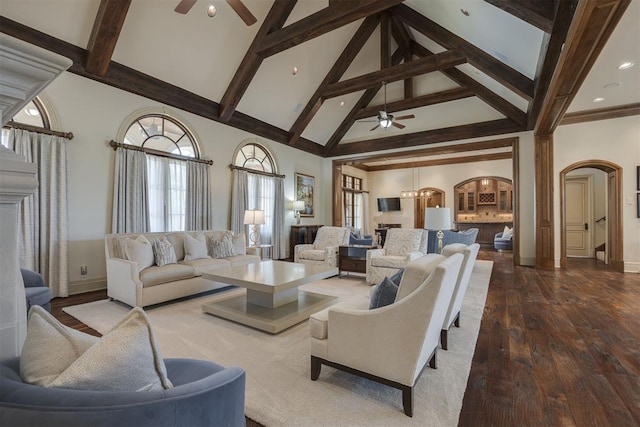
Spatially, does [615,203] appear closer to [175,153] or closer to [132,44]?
[175,153]

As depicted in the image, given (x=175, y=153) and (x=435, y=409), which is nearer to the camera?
(x=435, y=409)

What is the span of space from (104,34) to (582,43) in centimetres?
553

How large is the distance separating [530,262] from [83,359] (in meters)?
7.69

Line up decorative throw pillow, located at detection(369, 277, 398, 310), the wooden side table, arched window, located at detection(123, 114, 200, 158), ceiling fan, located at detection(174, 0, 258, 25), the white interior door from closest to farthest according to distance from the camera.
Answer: decorative throw pillow, located at detection(369, 277, 398, 310)
ceiling fan, located at detection(174, 0, 258, 25)
arched window, located at detection(123, 114, 200, 158)
the wooden side table
the white interior door

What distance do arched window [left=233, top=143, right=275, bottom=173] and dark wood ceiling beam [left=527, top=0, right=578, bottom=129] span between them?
5.45m

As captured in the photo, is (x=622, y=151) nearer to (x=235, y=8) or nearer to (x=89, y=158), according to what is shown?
(x=235, y=8)

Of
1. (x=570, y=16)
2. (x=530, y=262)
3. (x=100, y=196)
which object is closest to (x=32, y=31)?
(x=100, y=196)

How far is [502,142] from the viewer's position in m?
6.82

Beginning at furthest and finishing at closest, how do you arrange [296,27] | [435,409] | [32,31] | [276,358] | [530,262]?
[530,262]
[296,27]
[32,31]
[276,358]
[435,409]

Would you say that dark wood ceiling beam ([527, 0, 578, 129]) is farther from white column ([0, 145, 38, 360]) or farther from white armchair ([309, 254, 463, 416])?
white column ([0, 145, 38, 360])

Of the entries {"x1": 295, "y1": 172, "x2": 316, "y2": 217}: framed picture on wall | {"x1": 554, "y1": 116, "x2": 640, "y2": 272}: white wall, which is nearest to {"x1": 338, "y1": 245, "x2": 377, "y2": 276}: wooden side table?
{"x1": 295, "y1": 172, "x2": 316, "y2": 217}: framed picture on wall

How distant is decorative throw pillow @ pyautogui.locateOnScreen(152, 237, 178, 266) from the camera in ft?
12.6

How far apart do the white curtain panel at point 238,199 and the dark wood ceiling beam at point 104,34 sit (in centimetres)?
275

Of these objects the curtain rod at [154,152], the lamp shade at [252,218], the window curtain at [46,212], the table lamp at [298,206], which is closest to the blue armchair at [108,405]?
the window curtain at [46,212]
